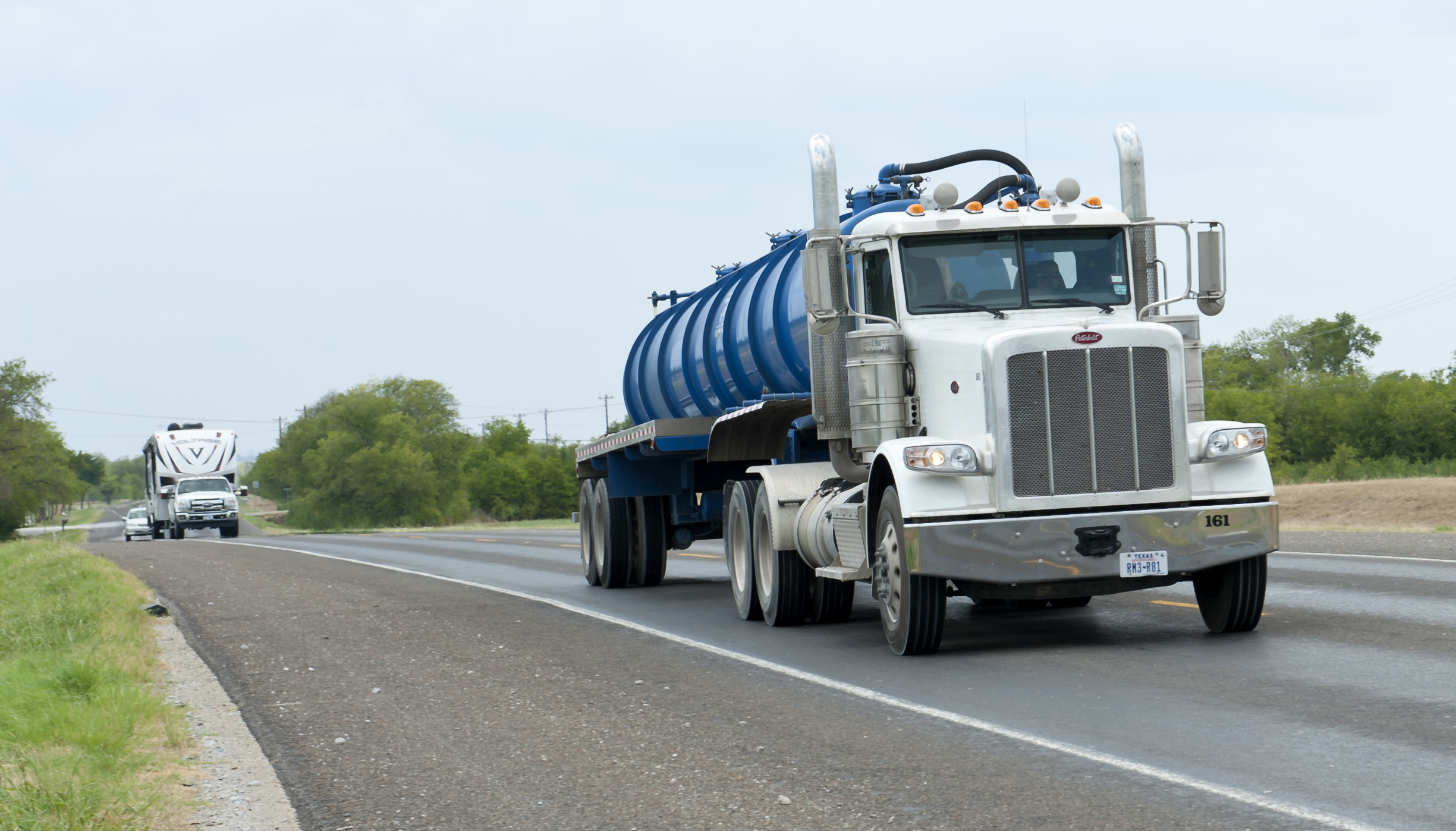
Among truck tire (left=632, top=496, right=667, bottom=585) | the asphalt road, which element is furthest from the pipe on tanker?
truck tire (left=632, top=496, right=667, bottom=585)

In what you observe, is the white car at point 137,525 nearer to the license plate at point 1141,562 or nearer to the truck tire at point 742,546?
the truck tire at point 742,546

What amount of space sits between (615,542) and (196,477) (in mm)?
35974

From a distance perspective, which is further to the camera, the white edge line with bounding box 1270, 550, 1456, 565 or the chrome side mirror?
the white edge line with bounding box 1270, 550, 1456, 565

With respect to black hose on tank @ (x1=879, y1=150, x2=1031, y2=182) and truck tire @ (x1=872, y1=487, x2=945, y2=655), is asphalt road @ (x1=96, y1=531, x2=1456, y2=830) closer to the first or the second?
truck tire @ (x1=872, y1=487, x2=945, y2=655)

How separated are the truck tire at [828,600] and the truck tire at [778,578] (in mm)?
74

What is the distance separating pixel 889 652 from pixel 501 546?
851 inches

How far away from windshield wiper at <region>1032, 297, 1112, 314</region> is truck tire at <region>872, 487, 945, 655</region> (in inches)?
71.8

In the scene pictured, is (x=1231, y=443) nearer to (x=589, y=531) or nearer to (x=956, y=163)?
(x=956, y=163)

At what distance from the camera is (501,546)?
3123 centimetres

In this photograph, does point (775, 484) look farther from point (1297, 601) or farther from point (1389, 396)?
point (1389, 396)

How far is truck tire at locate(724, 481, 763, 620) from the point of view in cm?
1307

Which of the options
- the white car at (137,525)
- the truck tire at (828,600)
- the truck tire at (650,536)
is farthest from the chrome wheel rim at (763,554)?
the white car at (137,525)

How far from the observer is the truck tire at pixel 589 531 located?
18781 millimetres

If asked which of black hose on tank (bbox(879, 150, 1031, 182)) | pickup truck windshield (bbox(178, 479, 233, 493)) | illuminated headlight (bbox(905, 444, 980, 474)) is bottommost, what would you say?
illuminated headlight (bbox(905, 444, 980, 474))
